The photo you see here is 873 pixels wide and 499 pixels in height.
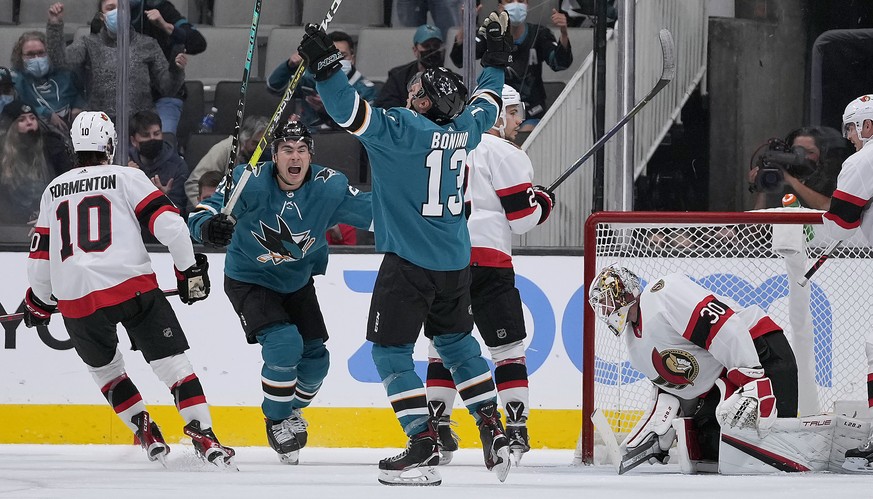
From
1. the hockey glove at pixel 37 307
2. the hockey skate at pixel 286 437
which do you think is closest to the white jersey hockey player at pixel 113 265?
the hockey glove at pixel 37 307

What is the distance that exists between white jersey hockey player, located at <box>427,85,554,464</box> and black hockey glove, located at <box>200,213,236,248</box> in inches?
31.2

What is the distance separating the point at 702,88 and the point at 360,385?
1837 millimetres

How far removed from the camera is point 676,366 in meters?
3.93

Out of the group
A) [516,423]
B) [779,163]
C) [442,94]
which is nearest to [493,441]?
[516,423]

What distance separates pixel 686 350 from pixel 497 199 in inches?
32.8

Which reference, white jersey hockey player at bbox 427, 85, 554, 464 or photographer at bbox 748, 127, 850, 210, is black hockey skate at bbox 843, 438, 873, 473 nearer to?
white jersey hockey player at bbox 427, 85, 554, 464

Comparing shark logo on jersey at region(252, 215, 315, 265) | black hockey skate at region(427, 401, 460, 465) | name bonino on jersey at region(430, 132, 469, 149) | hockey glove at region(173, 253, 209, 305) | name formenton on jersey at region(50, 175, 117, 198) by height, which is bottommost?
black hockey skate at region(427, 401, 460, 465)

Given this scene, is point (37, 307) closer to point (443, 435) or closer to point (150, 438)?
point (150, 438)

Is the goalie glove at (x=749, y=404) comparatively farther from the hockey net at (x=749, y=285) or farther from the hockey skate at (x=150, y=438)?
the hockey skate at (x=150, y=438)

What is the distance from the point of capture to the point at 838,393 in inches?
182

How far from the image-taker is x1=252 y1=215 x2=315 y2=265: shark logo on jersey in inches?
165

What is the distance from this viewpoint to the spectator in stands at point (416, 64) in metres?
5.20

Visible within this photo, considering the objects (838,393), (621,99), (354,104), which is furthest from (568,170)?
(354,104)

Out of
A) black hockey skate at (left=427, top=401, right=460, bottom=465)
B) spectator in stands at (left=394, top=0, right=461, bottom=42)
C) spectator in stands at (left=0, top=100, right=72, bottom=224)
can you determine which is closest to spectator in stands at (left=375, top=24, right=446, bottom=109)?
spectator in stands at (left=394, top=0, right=461, bottom=42)
